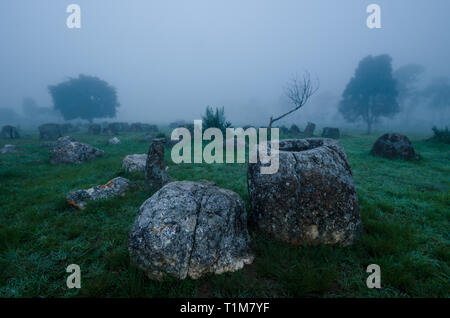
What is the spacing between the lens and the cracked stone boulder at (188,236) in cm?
239

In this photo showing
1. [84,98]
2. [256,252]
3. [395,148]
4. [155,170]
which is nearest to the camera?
[256,252]

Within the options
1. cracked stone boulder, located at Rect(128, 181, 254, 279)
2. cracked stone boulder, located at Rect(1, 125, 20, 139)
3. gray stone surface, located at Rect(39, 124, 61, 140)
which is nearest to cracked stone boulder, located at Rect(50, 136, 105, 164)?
cracked stone boulder, located at Rect(128, 181, 254, 279)

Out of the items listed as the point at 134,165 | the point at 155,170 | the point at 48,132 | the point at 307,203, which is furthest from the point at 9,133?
the point at 307,203

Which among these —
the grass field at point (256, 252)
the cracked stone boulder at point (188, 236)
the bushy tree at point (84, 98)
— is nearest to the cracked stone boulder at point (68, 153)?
the grass field at point (256, 252)

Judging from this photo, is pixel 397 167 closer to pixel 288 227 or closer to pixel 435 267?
pixel 435 267

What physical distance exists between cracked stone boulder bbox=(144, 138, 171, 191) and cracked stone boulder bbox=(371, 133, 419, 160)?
11.0 metres

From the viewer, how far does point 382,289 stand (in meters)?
2.36

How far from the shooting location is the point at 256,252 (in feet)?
9.48

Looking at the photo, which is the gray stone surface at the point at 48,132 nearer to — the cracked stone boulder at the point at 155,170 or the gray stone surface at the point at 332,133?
the cracked stone boulder at the point at 155,170

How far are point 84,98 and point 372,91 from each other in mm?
57398

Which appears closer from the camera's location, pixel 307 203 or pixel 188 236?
pixel 188 236

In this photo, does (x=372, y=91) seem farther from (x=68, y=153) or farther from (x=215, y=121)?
(x=68, y=153)
